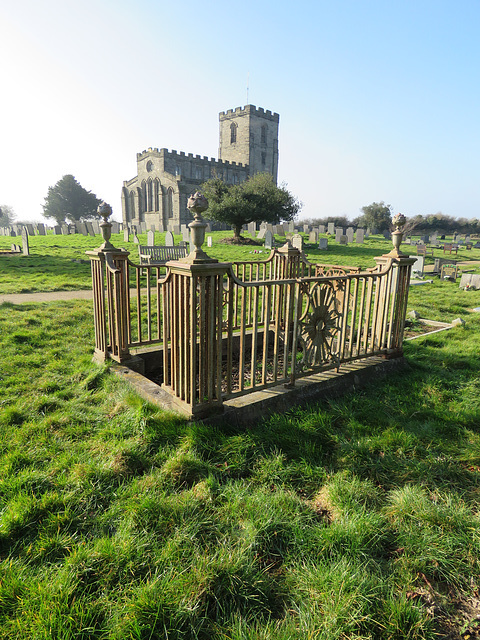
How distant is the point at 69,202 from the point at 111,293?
71804 millimetres

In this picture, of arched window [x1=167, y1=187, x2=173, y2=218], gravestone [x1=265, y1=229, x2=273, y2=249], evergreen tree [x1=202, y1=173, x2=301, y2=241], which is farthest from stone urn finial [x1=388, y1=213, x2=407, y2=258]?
arched window [x1=167, y1=187, x2=173, y2=218]

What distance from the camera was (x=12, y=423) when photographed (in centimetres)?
342

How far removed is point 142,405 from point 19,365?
2147mm

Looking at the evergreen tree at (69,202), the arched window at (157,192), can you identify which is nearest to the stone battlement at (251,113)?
the arched window at (157,192)

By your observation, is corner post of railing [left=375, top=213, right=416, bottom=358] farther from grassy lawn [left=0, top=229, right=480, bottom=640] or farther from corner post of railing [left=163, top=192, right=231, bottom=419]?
corner post of railing [left=163, top=192, right=231, bottom=419]

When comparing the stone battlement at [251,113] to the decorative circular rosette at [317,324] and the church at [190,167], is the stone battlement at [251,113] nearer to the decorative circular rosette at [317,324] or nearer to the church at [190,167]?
the church at [190,167]

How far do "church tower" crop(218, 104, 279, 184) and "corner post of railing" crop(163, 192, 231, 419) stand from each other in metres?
60.9

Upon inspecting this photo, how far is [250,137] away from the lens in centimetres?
5884

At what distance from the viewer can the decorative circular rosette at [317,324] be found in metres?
4.09

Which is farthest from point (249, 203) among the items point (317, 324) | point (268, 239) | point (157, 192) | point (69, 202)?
point (69, 202)

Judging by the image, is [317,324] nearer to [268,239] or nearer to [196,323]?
[196,323]

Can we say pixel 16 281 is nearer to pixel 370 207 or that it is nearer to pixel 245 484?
pixel 245 484

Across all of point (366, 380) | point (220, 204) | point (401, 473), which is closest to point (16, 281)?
point (366, 380)

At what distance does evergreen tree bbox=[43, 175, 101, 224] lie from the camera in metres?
67.0
